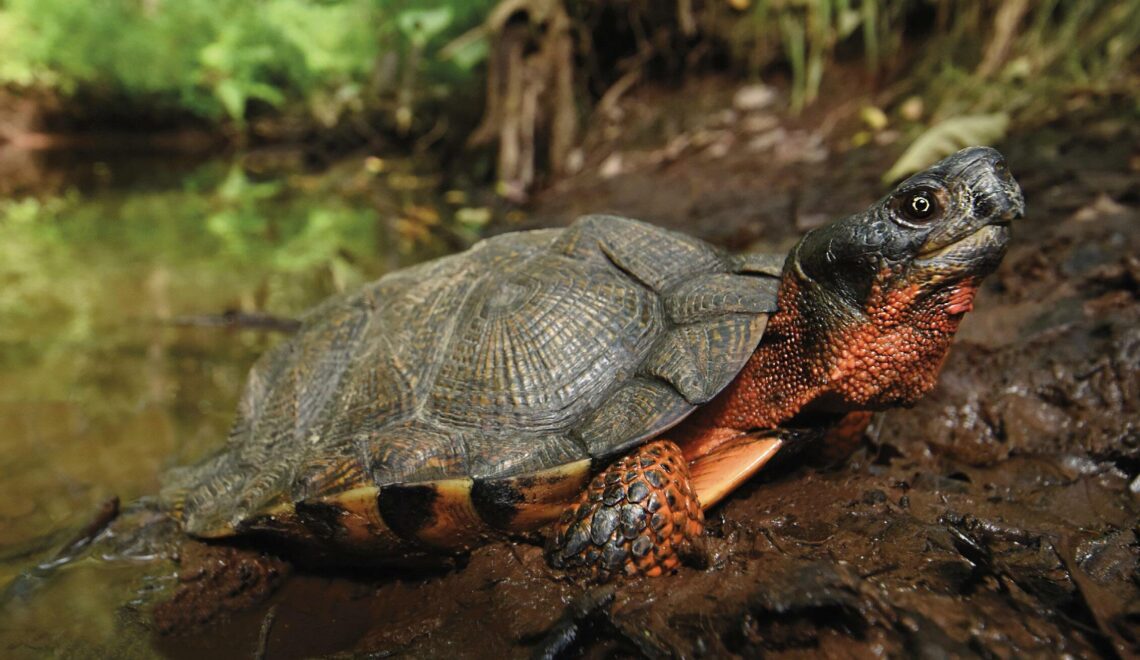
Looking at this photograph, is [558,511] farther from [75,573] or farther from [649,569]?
[75,573]

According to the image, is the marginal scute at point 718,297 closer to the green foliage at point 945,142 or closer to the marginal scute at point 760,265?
the marginal scute at point 760,265

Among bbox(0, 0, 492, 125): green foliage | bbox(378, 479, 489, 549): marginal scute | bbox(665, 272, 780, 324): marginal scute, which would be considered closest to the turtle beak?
bbox(665, 272, 780, 324): marginal scute

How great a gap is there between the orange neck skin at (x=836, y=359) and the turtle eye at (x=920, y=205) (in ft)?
0.55

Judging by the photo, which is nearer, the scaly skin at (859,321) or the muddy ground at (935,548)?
the muddy ground at (935,548)

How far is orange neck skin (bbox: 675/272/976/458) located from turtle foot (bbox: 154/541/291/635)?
5.09ft

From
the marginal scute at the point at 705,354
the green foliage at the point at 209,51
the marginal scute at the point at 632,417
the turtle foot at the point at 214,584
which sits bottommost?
the turtle foot at the point at 214,584

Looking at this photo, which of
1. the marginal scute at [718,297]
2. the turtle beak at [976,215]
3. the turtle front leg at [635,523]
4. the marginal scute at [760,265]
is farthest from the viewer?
the marginal scute at [760,265]

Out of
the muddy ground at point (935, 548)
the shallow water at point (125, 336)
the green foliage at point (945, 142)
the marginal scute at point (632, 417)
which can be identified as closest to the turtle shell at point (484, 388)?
the marginal scute at point (632, 417)

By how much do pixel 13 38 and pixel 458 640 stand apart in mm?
19634

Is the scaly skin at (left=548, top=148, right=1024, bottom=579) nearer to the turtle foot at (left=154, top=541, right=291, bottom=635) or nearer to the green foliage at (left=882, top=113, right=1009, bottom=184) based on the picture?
the turtle foot at (left=154, top=541, right=291, bottom=635)

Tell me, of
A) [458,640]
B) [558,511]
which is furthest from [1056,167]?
[458,640]

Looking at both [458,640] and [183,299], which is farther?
[183,299]

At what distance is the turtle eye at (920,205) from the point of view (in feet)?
5.41

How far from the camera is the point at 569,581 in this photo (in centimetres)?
179
